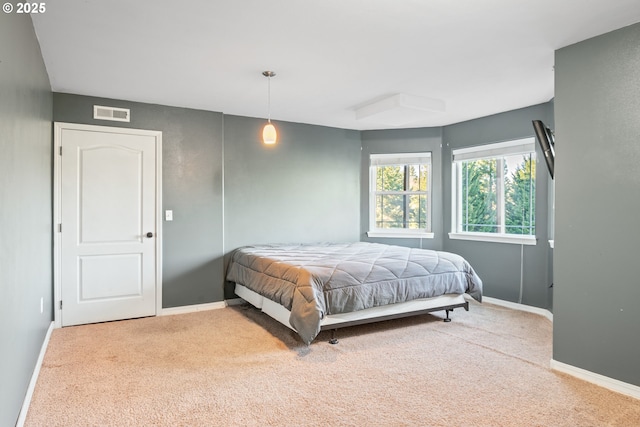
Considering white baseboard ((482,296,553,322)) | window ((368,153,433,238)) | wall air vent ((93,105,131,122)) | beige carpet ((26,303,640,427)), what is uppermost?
wall air vent ((93,105,131,122))

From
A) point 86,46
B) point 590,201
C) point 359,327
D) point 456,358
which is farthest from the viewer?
point 359,327

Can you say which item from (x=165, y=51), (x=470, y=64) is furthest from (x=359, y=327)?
(x=165, y=51)

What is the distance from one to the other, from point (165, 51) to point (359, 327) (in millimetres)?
2983

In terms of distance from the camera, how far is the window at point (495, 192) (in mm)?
4699

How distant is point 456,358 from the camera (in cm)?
309

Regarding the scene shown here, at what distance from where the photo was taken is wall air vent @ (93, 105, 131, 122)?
412 centimetres

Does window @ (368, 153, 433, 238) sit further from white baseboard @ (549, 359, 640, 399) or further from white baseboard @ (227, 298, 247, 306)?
white baseboard @ (549, 359, 640, 399)

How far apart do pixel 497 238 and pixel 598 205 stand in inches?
91.5

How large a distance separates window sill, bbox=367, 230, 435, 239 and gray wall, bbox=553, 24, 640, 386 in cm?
275

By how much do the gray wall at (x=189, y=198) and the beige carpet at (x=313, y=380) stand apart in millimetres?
711

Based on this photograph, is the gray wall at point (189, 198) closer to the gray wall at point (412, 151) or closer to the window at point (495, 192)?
the gray wall at point (412, 151)

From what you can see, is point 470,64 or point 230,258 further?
point 230,258

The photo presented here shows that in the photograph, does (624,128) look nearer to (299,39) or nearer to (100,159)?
(299,39)

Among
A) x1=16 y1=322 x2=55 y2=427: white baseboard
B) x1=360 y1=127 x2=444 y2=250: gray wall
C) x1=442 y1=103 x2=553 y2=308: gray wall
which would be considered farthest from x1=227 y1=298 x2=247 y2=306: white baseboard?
x1=442 y1=103 x2=553 y2=308: gray wall
